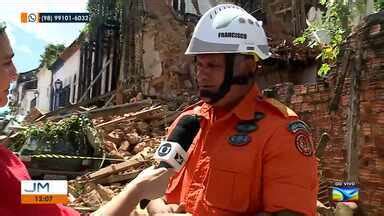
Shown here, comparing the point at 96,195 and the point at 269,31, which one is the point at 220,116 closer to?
the point at 96,195

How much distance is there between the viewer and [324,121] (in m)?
10.1

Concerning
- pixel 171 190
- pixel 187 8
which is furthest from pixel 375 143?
pixel 187 8

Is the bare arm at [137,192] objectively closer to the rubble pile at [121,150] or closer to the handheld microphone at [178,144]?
the handheld microphone at [178,144]

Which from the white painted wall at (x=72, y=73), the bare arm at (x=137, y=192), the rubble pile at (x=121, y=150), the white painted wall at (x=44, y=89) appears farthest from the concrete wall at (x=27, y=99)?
the bare arm at (x=137, y=192)

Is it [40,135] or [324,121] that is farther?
[40,135]

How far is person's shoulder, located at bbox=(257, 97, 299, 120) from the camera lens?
2.26 m

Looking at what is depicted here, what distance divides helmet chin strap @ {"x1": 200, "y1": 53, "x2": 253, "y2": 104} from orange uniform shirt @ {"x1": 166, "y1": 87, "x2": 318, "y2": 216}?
78 millimetres

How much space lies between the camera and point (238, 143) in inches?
88.4

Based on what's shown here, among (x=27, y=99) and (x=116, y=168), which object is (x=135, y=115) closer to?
(x=116, y=168)

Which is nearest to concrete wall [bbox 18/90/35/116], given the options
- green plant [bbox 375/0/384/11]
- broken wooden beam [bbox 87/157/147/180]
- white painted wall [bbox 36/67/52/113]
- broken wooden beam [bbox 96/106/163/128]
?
white painted wall [bbox 36/67/52/113]

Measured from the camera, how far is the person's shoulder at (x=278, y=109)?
2260 mm

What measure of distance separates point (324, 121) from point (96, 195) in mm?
4536

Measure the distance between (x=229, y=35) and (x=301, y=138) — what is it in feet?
1.78
